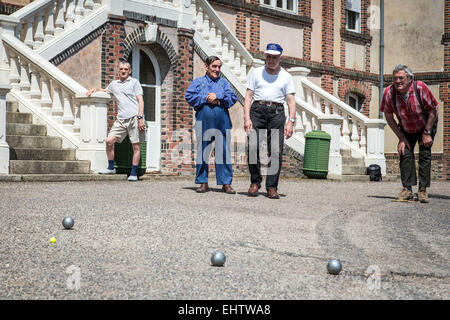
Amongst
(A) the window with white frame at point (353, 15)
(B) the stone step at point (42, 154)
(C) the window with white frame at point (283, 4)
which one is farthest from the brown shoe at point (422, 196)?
(A) the window with white frame at point (353, 15)

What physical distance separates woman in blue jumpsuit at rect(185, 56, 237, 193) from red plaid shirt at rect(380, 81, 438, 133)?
204 cm

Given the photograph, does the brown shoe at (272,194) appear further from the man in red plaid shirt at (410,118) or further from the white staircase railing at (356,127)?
the white staircase railing at (356,127)

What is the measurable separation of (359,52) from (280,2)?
4.05 metres

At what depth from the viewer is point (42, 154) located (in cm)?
1052

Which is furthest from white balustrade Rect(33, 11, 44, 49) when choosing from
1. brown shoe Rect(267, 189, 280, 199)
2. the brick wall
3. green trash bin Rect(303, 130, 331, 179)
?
green trash bin Rect(303, 130, 331, 179)

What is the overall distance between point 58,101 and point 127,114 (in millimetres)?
1407

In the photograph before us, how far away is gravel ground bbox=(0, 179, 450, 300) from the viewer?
353 centimetres

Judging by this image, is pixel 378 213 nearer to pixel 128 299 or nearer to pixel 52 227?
pixel 52 227

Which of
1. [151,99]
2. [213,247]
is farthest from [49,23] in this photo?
[213,247]

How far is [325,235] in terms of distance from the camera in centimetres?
550

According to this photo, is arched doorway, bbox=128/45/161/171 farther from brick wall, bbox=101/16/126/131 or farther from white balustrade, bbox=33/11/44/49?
white balustrade, bbox=33/11/44/49

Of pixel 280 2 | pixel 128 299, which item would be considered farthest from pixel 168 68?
pixel 128 299

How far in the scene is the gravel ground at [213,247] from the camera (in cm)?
353

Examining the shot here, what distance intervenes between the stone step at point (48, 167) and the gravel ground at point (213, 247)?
2052mm
